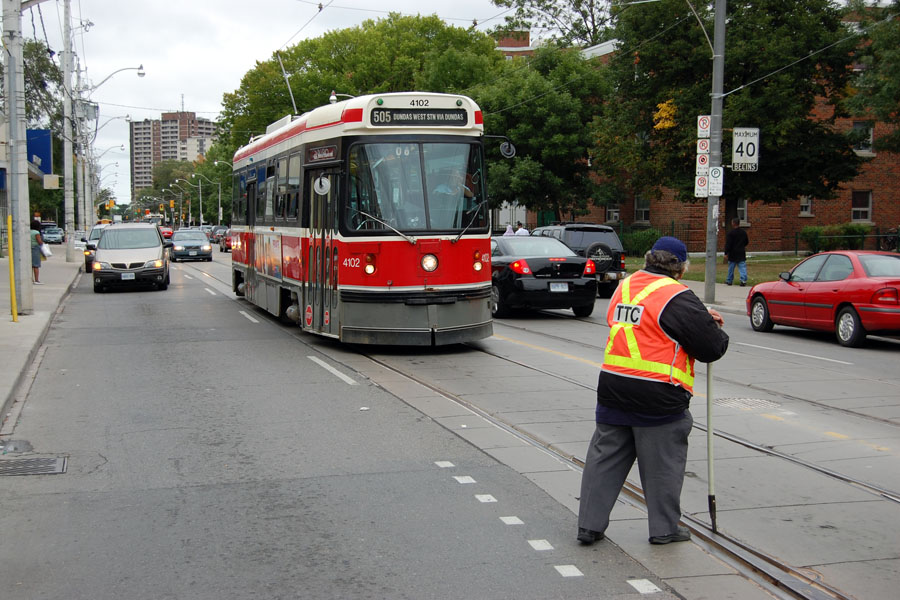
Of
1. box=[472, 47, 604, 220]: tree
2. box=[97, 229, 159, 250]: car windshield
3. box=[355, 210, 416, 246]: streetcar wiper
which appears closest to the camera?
box=[355, 210, 416, 246]: streetcar wiper

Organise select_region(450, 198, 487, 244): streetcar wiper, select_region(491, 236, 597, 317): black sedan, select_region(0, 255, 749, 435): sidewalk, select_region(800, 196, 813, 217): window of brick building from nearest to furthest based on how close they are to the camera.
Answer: select_region(0, 255, 749, 435): sidewalk < select_region(450, 198, 487, 244): streetcar wiper < select_region(491, 236, 597, 317): black sedan < select_region(800, 196, 813, 217): window of brick building

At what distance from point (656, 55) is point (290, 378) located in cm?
2448

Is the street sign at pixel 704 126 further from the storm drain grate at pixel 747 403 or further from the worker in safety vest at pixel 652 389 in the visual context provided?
the worker in safety vest at pixel 652 389

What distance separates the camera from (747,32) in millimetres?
29984

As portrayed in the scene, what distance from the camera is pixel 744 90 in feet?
96.8

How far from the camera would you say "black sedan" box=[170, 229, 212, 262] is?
43906 mm

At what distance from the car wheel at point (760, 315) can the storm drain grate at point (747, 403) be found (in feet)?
23.1

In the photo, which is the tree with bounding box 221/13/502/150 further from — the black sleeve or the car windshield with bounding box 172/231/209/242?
the black sleeve

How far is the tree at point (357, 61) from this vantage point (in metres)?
57.2

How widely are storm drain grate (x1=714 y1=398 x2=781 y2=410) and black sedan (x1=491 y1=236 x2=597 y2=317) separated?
25.4ft

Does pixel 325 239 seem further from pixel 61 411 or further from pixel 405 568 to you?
pixel 405 568

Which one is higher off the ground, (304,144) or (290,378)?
(304,144)

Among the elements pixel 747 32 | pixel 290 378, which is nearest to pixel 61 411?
pixel 290 378

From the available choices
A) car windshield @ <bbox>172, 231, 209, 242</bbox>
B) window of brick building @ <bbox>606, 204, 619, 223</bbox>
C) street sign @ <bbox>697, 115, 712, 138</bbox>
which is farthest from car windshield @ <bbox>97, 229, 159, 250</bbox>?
window of brick building @ <bbox>606, 204, 619, 223</bbox>
